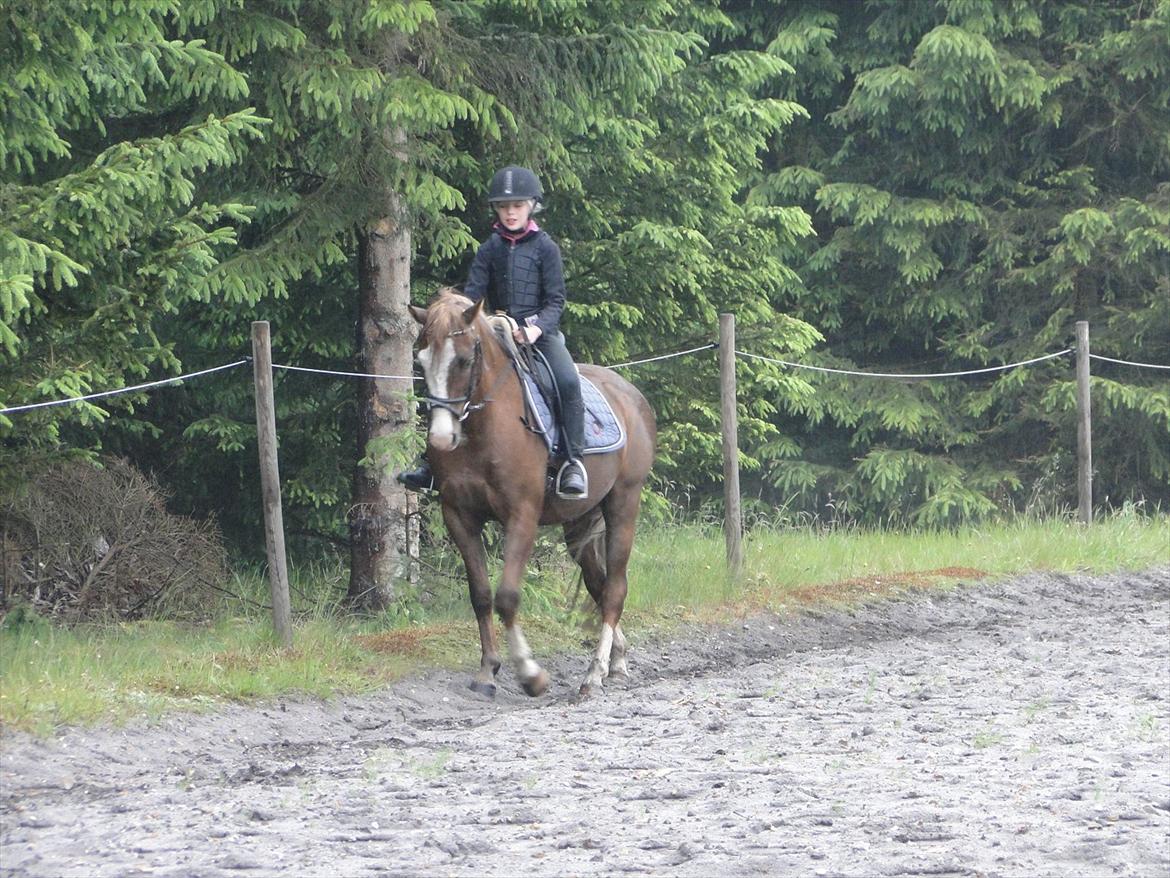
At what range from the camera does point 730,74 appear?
14227 millimetres

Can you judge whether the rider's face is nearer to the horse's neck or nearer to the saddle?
the saddle

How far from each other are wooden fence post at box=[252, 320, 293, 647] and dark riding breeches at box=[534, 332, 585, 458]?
1.62 m

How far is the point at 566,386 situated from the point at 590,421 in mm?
465

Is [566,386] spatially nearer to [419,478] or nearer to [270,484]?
[419,478]

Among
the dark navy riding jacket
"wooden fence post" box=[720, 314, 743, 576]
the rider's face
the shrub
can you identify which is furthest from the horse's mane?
"wooden fence post" box=[720, 314, 743, 576]

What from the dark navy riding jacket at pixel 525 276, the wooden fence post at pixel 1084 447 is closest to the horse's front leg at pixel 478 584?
the dark navy riding jacket at pixel 525 276

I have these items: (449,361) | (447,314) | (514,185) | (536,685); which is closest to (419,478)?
(449,361)

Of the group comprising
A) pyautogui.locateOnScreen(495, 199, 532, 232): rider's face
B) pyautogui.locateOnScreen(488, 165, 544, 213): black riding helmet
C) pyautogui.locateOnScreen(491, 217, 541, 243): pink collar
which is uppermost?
pyautogui.locateOnScreen(488, 165, 544, 213): black riding helmet

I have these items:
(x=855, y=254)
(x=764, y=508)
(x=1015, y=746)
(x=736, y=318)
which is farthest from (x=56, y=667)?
(x=855, y=254)

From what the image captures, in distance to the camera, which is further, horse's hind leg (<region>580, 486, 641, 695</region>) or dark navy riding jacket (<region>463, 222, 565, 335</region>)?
horse's hind leg (<region>580, 486, 641, 695</region>)

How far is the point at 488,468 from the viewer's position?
9328 mm

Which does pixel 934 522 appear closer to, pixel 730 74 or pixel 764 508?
pixel 764 508

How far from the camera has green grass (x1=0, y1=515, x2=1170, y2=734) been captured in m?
8.13

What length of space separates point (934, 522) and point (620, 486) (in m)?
10.3
